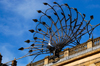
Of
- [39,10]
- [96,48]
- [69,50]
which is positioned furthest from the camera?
[39,10]

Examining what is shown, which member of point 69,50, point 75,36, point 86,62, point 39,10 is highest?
point 39,10

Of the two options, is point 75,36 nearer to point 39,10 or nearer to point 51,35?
point 51,35

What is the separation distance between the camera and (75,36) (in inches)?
1427

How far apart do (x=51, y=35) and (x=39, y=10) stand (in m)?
3.49

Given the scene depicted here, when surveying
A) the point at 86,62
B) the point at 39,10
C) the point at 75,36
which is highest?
the point at 39,10

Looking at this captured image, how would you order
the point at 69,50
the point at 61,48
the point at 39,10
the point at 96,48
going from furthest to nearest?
the point at 39,10 < the point at 61,48 < the point at 69,50 < the point at 96,48

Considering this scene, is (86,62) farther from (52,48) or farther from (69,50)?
(52,48)

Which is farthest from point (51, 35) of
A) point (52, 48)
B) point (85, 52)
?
point (85, 52)

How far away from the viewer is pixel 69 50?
33.4 m

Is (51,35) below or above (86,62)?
above

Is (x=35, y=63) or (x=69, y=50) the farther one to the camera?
(x=35, y=63)

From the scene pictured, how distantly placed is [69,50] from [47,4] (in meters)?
7.46

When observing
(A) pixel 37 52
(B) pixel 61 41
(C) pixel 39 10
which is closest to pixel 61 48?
(B) pixel 61 41

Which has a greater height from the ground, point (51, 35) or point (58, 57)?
point (51, 35)
